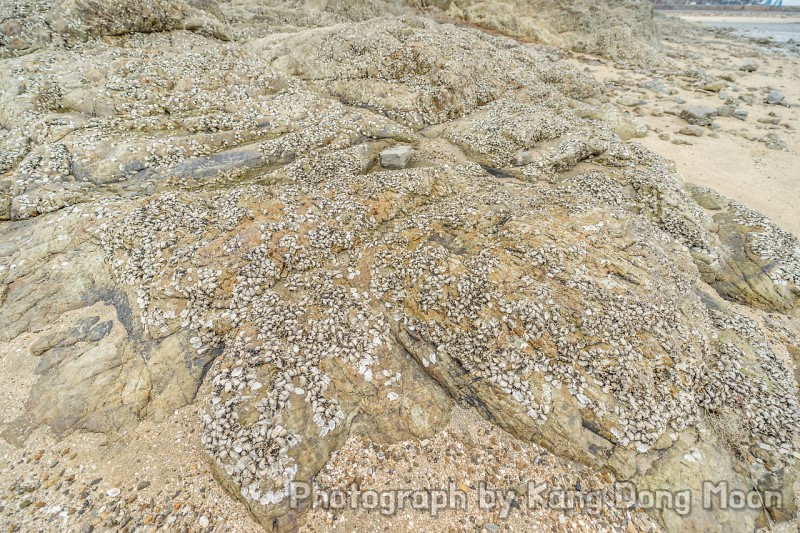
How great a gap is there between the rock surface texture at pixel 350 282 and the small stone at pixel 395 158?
23 centimetres

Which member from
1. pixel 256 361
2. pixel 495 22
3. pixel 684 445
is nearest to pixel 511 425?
pixel 684 445

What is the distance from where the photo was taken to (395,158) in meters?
13.1

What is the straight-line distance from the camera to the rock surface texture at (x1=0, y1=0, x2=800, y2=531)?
7496 mm

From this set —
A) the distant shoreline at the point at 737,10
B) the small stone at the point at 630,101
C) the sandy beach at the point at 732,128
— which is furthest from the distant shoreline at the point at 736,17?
the small stone at the point at 630,101

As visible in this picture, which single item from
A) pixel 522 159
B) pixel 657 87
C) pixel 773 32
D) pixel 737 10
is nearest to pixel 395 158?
pixel 522 159

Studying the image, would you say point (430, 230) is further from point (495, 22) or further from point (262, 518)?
point (495, 22)

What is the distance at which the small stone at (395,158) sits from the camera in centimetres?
1310

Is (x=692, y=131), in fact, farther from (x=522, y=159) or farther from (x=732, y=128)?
(x=522, y=159)

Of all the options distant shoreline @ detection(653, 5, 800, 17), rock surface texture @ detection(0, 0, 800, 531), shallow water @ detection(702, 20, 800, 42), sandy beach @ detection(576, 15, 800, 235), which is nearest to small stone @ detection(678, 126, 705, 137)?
sandy beach @ detection(576, 15, 800, 235)

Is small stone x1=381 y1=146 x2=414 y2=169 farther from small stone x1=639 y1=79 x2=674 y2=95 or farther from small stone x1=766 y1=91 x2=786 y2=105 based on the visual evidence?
small stone x1=766 y1=91 x2=786 y2=105

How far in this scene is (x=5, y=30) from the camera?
15.1 m

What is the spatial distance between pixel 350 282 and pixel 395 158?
6.04m

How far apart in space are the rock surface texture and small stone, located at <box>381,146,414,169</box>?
228mm

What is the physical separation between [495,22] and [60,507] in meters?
54.2
